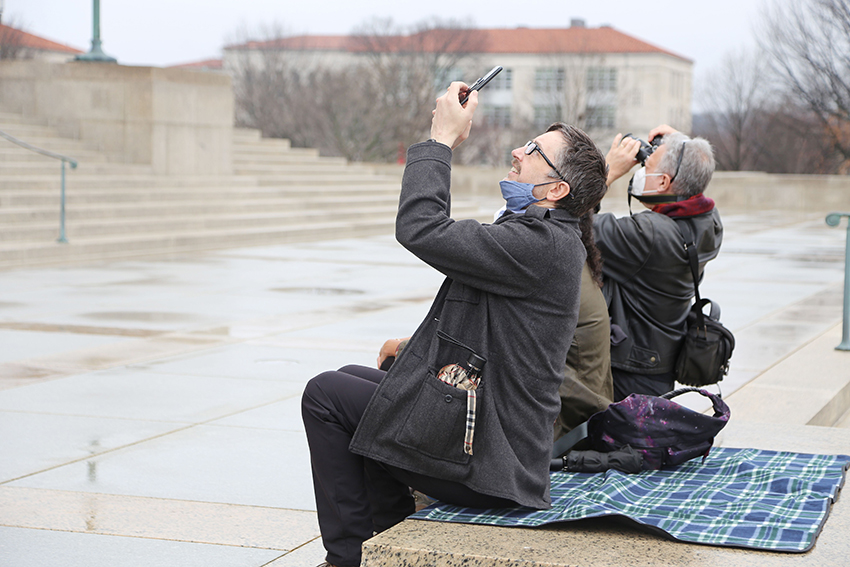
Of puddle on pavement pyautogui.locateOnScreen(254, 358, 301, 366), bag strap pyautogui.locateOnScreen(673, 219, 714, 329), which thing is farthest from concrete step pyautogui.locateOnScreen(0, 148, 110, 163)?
bag strap pyautogui.locateOnScreen(673, 219, 714, 329)

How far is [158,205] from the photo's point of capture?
655 inches

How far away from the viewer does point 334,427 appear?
3.21 meters

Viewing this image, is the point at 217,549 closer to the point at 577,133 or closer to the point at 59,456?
the point at 59,456

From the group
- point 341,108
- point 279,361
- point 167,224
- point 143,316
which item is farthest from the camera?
point 341,108

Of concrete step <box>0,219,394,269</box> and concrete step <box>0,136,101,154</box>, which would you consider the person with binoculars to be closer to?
concrete step <box>0,219,394,269</box>

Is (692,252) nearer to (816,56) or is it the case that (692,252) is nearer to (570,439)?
(570,439)

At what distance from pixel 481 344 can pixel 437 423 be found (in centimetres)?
26

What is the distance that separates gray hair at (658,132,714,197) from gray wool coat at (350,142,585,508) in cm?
163

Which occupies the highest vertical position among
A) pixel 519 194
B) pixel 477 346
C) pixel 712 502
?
pixel 519 194

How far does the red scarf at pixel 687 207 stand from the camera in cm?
456

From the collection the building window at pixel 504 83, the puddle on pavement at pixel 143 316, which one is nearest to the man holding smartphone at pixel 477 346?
the puddle on pavement at pixel 143 316

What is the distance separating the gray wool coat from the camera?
9.70ft

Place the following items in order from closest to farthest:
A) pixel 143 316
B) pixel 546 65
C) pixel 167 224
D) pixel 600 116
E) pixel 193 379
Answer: pixel 193 379 → pixel 143 316 → pixel 167 224 → pixel 600 116 → pixel 546 65

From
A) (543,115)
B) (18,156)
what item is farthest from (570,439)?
(543,115)
